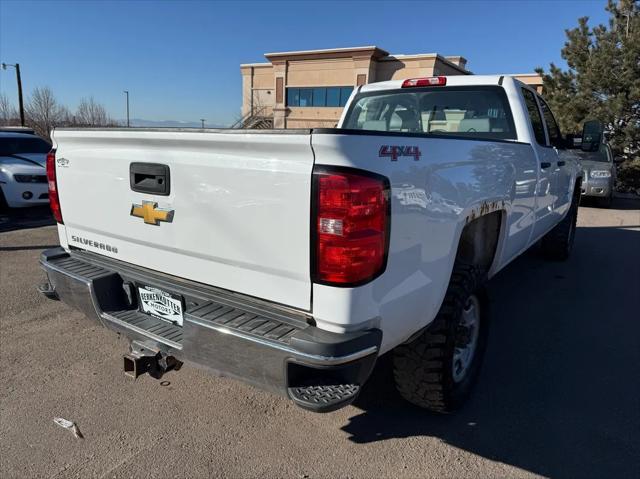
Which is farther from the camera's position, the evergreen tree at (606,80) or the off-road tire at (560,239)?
the evergreen tree at (606,80)

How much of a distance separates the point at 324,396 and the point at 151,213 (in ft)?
4.25

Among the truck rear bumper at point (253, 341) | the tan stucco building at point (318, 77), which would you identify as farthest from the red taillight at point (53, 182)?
the tan stucco building at point (318, 77)

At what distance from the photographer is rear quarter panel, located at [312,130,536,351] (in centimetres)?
189

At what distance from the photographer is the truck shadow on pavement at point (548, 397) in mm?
2582

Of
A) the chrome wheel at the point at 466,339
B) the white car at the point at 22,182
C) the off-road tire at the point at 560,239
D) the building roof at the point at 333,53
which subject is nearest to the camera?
the chrome wheel at the point at 466,339

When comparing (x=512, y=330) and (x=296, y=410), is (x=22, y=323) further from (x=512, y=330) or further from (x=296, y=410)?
(x=512, y=330)

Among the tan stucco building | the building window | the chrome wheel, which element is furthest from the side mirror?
the building window

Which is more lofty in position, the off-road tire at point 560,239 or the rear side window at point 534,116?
the rear side window at point 534,116

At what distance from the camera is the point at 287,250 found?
1985 millimetres

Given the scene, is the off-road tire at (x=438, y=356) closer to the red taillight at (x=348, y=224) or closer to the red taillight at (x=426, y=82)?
the red taillight at (x=348, y=224)

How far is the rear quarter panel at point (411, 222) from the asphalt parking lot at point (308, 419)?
2.67ft

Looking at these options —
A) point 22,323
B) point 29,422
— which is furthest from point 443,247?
point 22,323

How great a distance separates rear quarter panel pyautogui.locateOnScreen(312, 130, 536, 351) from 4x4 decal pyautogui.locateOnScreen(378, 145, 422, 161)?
0.7 inches

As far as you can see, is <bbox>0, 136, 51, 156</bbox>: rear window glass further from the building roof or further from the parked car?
the building roof
